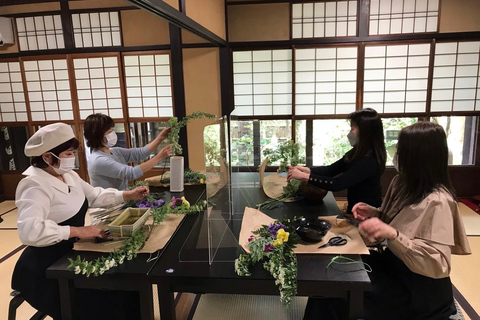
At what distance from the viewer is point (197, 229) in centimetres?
172

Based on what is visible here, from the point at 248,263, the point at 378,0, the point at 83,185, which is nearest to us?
the point at 248,263

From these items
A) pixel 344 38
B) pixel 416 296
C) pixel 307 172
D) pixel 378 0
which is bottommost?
pixel 416 296

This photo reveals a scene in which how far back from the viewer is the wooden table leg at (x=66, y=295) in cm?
143

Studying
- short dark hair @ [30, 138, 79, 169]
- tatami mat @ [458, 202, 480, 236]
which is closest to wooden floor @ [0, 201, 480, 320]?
tatami mat @ [458, 202, 480, 236]

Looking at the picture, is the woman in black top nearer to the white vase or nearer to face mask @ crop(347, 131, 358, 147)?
face mask @ crop(347, 131, 358, 147)

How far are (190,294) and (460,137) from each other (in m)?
4.12

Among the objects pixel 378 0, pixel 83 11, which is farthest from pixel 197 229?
pixel 83 11

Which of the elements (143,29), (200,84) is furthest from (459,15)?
(143,29)

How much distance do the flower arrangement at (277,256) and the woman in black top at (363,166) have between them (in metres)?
0.59

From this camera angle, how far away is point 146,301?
1429 mm

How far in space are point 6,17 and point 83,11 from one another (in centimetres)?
115

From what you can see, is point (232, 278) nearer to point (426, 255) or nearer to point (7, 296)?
point (426, 255)

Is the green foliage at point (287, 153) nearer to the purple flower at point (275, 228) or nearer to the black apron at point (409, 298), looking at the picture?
the purple flower at point (275, 228)

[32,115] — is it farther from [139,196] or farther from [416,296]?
[416,296]
